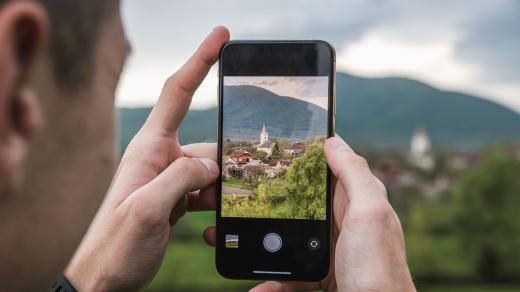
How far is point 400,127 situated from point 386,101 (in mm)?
4604

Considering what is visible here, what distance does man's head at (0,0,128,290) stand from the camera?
26.9 inches

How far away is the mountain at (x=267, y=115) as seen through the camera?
1.96m

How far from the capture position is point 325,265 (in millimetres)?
1958

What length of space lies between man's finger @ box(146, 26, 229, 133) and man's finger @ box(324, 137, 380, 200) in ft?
1.13

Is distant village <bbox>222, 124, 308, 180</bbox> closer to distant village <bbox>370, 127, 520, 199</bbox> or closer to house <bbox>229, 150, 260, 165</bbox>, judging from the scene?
house <bbox>229, 150, 260, 165</bbox>

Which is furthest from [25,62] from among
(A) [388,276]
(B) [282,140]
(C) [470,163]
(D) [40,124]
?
(C) [470,163]

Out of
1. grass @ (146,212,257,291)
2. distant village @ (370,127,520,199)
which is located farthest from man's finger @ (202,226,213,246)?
distant village @ (370,127,520,199)

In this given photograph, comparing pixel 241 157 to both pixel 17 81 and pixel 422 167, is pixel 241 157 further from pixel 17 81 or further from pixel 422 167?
pixel 422 167

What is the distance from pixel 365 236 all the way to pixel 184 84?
0.55 meters

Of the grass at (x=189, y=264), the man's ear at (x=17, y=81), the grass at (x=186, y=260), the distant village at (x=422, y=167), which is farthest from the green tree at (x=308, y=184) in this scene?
the grass at (x=186, y=260)

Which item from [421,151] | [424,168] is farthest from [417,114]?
[424,168]

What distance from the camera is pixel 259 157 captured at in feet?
6.46

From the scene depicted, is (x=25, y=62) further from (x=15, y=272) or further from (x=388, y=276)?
(x=388, y=276)

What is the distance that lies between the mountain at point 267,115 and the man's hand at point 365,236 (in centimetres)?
10
